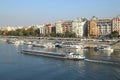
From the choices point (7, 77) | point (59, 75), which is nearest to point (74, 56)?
point (59, 75)

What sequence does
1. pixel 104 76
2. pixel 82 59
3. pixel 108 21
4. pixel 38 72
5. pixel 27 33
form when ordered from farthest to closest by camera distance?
pixel 27 33 < pixel 108 21 < pixel 82 59 < pixel 38 72 < pixel 104 76

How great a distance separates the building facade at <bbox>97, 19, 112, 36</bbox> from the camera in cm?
5642

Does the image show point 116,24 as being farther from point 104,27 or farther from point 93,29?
point 93,29

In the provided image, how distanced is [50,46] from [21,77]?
2384cm

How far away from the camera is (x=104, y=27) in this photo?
57.4 m

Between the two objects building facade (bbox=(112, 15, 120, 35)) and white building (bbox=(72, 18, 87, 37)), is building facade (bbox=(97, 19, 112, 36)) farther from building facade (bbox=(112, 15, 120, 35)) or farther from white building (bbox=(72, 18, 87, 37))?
white building (bbox=(72, 18, 87, 37))

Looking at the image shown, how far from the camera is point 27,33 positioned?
2926 inches

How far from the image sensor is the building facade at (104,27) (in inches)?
2221

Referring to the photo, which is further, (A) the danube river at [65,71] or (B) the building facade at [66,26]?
(B) the building facade at [66,26]

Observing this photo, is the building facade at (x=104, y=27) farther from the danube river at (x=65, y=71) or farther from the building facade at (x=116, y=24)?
the danube river at (x=65, y=71)

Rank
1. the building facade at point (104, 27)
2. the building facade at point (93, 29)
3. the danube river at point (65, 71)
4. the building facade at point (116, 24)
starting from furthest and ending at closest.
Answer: the building facade at point (93, 29)
the building facade at point (104, 27)
the building facade at point (116, 24)
the danube river at point (65, 71)

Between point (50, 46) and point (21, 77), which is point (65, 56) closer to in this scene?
point (21, 77)

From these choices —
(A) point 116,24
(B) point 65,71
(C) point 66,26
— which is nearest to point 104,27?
(A) point 116,24

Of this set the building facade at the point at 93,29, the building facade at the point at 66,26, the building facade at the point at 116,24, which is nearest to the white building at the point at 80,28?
the building facade at the point at 66,26
